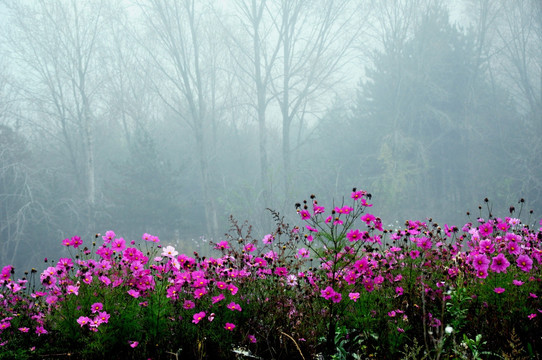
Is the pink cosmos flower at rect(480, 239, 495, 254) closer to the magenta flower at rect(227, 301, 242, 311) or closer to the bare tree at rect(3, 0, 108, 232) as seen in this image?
the magenta flower at rect(227, 301, 242, 311)

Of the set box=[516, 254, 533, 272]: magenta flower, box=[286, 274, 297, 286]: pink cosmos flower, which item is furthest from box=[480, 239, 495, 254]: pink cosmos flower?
box=[286, 274, 297, 286]: pink cosmos flower

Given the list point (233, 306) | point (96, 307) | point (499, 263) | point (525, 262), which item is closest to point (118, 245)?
point (96, 307)

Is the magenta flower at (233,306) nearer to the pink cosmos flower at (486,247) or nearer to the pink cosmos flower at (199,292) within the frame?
the pink cosmos flower at (199,292)

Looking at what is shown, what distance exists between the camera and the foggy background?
574 inches

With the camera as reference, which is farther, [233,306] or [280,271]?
[280,271]

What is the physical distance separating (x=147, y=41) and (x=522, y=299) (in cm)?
1677

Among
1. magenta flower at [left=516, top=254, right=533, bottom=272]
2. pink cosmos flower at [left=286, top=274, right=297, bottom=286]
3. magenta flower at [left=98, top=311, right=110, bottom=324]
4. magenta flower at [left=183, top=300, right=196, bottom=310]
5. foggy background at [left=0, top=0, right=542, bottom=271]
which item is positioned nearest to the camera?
magenta flower at [left=98, top=311, right=110, bottom=324]

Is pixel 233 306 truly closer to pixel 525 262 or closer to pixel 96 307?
pixel 96 307

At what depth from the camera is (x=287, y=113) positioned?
49.5 ft

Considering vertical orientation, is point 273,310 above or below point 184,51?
below

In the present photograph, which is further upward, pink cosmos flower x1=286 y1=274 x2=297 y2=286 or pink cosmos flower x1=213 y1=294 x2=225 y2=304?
pink cosmos flower x1=213 y1=294 x2=225 y2=304

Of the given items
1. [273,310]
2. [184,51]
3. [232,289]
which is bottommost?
[273,310]

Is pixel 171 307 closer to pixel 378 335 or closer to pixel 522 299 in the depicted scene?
pixel 378 335

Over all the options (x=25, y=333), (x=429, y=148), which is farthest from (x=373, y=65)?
(x=25, y=333)
